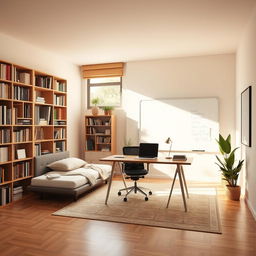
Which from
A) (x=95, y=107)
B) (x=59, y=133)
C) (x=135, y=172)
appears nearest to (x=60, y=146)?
(x=59, y=133)

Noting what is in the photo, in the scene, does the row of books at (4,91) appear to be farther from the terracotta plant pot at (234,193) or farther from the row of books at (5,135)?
the terracotta plant pot at (234,193)

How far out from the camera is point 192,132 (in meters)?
6.01

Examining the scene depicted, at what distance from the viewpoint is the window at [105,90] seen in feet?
22.4

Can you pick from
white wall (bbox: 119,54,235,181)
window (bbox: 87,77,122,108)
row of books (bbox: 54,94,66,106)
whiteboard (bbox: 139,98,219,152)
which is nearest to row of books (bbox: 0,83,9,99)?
row of books (bbox: 54,94,66,106)

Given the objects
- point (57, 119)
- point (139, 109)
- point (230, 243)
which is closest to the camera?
point (230, 243)

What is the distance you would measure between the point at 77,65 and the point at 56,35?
89.5 inches

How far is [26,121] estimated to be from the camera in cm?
475

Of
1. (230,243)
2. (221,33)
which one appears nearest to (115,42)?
(221,33)

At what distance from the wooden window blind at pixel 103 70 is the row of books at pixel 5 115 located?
2913mm

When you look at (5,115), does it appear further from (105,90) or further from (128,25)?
(105,90)

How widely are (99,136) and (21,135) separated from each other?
2343mm

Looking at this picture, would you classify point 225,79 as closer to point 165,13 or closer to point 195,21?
point 195,21

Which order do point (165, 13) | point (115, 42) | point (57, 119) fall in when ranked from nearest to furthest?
point (165, 13) < point (115, 42) < point (57, 119)

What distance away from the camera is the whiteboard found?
233 inches
